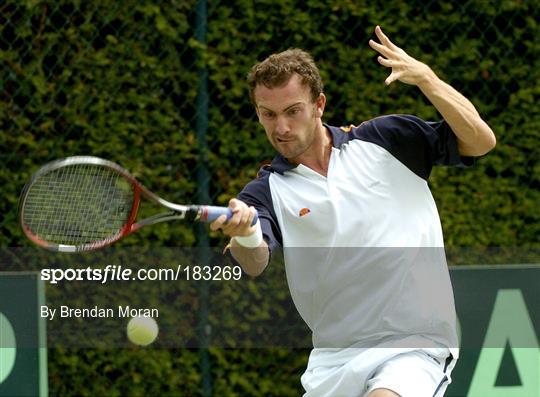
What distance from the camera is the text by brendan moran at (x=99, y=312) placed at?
17.7 ft

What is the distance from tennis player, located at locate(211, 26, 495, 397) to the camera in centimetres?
372

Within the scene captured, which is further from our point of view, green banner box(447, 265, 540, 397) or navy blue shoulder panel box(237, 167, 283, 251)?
green banner box(447, 265, 540, 397)

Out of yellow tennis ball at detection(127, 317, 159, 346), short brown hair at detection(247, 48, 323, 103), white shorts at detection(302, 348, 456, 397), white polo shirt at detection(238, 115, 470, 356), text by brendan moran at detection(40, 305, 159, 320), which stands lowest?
yellow tennis ball at detection(127, 317, 159, 346)

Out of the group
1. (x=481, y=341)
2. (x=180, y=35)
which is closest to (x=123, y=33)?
(x=180, y=35)

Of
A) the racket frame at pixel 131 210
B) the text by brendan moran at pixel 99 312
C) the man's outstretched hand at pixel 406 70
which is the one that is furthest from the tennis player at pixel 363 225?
the text by brendan moran at pixel 99 312

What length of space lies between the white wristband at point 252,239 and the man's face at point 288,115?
34 cm

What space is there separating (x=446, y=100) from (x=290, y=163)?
0.58 meters

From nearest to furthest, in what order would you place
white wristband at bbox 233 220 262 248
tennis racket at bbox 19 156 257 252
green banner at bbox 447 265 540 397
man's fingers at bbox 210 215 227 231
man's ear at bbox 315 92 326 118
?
man's fingers at bbox 210 215 227 231 < white wristband at bbox 233 220 262 248 < tennis racket at bbox 19 156 257 252 < man's ear at bbox 315 92 326 118 < green banner at bbox 447 265 540 397

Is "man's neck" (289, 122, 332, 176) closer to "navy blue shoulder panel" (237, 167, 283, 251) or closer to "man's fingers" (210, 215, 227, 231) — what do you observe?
"navy blue shoulder panel" (237, 167, 283, 251)

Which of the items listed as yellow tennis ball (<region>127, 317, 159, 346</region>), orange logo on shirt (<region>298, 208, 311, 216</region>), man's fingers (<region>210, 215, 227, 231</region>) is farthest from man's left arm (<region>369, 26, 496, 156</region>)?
yellow tennis ball (<region>127, 317, 159, 346</region>)

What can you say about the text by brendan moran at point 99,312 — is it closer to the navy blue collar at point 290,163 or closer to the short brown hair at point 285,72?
the navy blue collar at point 290,163

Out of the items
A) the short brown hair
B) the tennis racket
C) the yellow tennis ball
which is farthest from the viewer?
the yellow tennis ball

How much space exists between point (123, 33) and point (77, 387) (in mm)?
1677

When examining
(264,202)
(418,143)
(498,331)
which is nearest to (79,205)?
(264,202)
